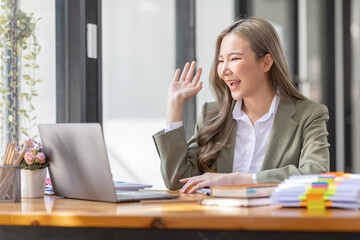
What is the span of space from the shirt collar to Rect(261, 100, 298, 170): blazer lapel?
0.03 metres

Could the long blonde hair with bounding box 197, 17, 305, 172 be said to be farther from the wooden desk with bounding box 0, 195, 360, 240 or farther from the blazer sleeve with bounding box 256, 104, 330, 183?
the wooden desk with bounding box 0, 195, 360, 240

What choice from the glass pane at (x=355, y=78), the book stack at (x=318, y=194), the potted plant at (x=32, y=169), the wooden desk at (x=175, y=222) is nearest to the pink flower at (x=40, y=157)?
the potted plant at (x=32, y=169)

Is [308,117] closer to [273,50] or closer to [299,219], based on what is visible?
[273,50]

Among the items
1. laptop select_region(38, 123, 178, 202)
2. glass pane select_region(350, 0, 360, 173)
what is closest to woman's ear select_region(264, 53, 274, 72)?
laptop select_region(38, 123, 178, 202)

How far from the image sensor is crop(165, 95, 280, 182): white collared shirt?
93.7 inches

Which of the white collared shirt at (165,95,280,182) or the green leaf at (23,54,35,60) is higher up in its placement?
the green leaf at (23,54,35,60)

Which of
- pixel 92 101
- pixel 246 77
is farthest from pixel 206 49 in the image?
pixel 246 77

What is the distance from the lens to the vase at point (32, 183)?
197 centimetres

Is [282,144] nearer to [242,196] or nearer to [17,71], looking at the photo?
[242,196]

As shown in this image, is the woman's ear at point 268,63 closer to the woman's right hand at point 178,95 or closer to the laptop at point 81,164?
the woman's right hand at point 178,95

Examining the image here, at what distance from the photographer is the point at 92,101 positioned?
2.79 meters

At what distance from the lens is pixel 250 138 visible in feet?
7.94

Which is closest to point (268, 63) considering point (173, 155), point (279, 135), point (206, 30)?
point (279, 135)

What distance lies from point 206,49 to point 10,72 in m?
1.91
